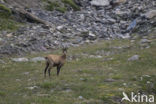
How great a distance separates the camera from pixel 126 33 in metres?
36.1

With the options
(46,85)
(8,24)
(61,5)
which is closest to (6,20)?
(8,24)

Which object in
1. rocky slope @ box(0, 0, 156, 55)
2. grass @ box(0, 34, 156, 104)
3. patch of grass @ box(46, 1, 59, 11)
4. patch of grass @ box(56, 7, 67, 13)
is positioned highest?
patch of grass @ box(46, 1, 59, 11)

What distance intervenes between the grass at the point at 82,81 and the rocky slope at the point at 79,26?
21.1 ft

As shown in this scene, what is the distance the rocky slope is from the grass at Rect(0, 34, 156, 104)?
643 cm

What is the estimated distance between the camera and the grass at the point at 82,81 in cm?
1079

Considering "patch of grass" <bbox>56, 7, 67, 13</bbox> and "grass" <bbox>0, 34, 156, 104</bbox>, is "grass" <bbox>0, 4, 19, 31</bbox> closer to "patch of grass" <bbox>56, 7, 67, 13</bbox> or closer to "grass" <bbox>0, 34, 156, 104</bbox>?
"grass" <bbox>0, 34, 156, 104</bbox>

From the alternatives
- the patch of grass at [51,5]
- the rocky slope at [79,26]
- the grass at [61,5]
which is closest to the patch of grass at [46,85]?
the rocky slope at [79,26]

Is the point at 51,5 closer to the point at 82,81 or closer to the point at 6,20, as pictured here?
the point at 6,20

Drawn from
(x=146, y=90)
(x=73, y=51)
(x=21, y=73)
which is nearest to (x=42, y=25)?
(x=73, y=51)

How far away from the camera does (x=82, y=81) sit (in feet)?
46.2

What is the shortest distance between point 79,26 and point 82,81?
24.8 metres

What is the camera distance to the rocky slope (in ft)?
93.4

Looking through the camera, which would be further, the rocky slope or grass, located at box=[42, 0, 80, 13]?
grass, located at box=[42, 0, 80, 13]

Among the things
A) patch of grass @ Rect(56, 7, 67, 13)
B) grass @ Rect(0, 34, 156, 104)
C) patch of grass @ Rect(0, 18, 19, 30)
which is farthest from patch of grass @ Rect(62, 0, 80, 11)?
grass @ Rect(0, 34, 156, 104)
